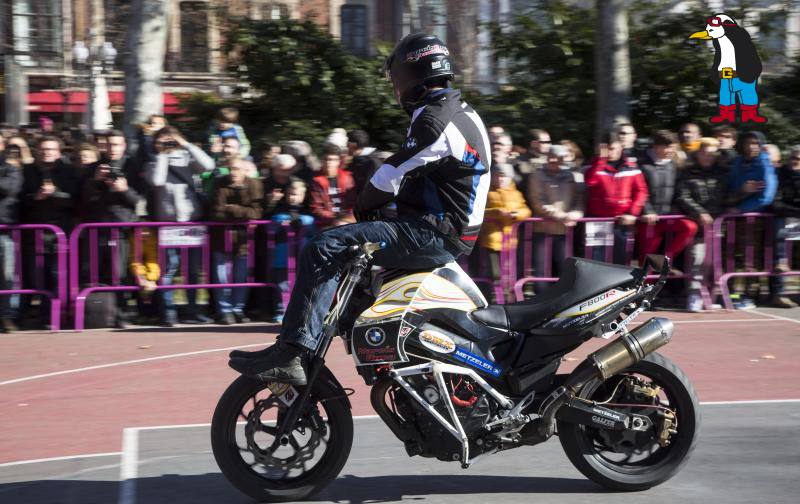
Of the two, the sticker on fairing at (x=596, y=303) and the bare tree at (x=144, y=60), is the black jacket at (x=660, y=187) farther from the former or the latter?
the bare tree at (x=144, y=60)

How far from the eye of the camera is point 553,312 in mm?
4984

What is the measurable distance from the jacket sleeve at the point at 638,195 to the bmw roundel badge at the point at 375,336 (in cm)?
639

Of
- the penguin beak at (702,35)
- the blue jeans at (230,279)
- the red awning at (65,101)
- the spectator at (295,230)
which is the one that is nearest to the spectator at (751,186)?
the spectator at (295,230)

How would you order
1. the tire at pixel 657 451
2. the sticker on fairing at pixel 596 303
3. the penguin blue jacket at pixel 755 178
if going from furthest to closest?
the penguin blue jacket at pixel 755 178 < the tire at pixel 657 451 < the sticker on fairing at pixel 596 303

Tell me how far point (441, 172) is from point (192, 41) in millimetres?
23362

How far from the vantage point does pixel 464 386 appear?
4965 millimetres

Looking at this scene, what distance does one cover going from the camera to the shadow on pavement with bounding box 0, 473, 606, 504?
5125 mm

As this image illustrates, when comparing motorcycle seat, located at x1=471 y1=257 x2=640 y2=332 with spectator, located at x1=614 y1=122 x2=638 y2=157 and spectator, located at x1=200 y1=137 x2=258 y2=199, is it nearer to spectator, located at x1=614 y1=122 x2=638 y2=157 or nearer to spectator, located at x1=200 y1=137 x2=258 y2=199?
spectator, located at x1=200 y1=137 x2=258 y2=199

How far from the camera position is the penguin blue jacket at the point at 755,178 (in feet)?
35.6

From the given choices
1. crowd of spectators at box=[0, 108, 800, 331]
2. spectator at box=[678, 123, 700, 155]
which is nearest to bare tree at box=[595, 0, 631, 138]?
spectator at box=[678, 123, 700, 155]

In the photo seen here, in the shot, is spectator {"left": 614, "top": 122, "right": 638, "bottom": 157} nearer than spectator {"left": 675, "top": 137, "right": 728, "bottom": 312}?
No

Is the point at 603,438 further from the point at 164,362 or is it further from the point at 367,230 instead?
the point at 164,362

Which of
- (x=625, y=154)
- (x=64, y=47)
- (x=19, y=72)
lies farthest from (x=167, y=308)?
(x=64, y=47)

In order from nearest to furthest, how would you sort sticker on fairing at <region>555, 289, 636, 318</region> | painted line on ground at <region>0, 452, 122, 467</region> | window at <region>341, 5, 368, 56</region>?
sticker on fairing at <region>555, 289, 636, 318</region> < painted line on ground at <region>0, 452, 122, 467</region> < window at <region>341, 5, 368, 56</region>
